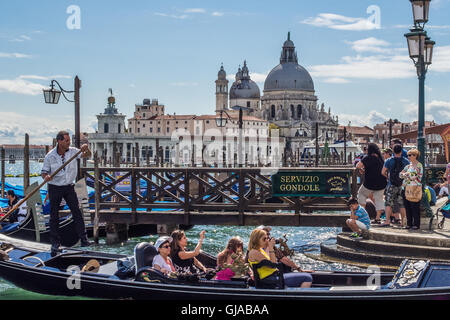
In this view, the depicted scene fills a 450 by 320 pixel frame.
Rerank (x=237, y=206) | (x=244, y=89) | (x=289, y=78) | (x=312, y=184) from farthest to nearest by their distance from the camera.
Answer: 1. (x=244, y=89)
2. (x=289, y=78)
3. (x=237, y=206)
4. (x=312, y=184)

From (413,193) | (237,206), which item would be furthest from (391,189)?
(237,206)

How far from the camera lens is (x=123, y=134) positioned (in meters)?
101

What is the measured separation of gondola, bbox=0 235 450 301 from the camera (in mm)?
6402

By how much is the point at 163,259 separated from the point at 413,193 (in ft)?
14.5

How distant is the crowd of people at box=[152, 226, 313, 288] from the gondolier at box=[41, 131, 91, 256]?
6.67 feet

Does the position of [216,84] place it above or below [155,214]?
above

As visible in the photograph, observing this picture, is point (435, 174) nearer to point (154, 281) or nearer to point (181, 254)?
point (181, 254)

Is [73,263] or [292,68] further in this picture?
[292,68]

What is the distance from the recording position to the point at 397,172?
10469 millimetres

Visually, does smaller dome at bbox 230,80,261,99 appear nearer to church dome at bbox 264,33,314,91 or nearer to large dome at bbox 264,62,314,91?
church dome at bbox 264,33,314,91

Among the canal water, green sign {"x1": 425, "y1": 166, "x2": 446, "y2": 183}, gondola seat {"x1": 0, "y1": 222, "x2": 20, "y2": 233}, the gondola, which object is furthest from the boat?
green sign {"x1": 425, "y1": 166, "x2": 446, "y2": 183}
